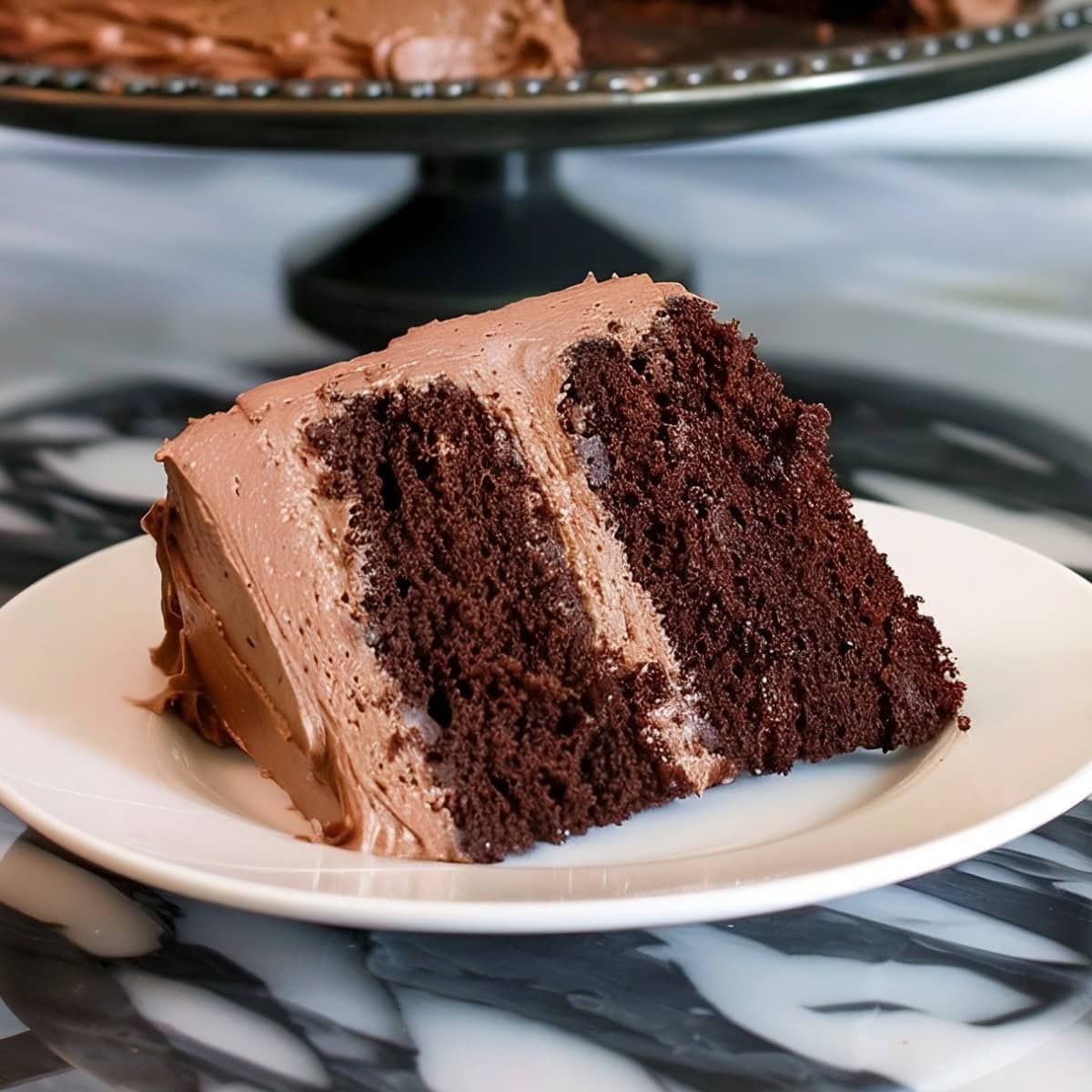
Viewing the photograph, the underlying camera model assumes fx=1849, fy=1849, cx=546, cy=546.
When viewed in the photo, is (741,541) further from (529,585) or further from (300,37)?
(300,37)

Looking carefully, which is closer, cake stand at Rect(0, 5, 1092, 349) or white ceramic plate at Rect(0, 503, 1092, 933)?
white ceramic plate at Rect(0, 503, 1092, 933)

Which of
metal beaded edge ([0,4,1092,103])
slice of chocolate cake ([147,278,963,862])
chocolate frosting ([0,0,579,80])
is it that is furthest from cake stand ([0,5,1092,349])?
slice of chocolate cake ([147,278,963,862])

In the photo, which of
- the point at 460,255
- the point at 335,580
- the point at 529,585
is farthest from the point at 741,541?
the point at 460,255

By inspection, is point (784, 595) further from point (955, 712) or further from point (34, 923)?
point (34, 923)

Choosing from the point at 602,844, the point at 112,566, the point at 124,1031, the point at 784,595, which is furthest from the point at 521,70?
the point at 124,1031

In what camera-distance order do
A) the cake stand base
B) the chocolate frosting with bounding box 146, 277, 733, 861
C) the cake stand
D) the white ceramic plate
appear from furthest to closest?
the cake stand base, the cake stand, the chocolate frosting with bounding box 146, 277, 733, 861, the white ceramic plate

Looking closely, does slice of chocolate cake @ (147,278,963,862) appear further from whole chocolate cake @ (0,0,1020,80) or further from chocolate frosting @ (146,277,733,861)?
whole chocolate cake @ (0,0,1020,80)
